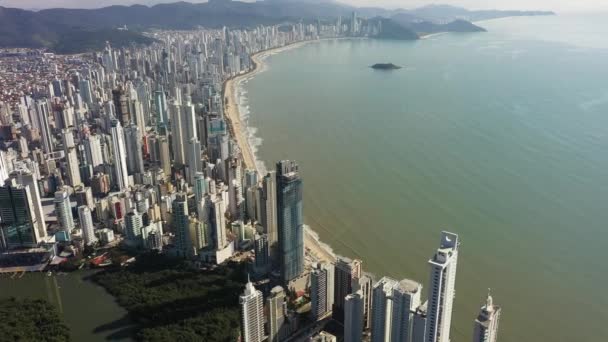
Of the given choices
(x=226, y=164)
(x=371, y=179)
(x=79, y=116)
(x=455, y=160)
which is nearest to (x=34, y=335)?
(x=226, y=164)

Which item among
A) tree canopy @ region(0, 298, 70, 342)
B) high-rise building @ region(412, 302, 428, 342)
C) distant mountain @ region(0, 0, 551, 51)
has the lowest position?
tree canopy @ region(0, 298, 70, 342)

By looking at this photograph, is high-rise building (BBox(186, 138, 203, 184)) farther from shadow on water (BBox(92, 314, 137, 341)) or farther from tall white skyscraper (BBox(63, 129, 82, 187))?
shadow on water (BBox(92, 314, 137, 341))

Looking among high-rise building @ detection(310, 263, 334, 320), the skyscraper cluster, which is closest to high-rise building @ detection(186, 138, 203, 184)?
the skyscraper cluster

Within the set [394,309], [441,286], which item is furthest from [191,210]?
[441,286]

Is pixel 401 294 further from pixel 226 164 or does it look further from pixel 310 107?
pixel 310 107

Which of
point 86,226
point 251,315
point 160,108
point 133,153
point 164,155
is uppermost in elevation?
point 160,108

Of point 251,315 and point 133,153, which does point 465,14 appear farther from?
point 251,315
